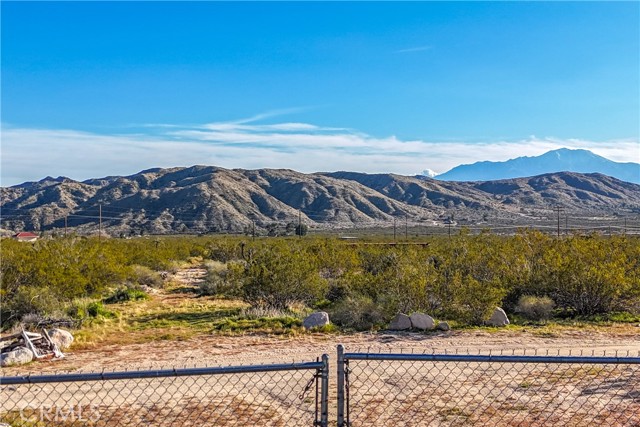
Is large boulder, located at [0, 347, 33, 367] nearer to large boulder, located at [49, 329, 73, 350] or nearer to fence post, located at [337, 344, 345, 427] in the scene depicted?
large boulder, located at [49, 329, 73, 350]

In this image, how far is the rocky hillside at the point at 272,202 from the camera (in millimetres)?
105062

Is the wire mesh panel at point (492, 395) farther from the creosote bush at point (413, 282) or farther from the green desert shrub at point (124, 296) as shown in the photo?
the green desert shrub at point (124, 296)

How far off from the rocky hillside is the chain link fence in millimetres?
77559

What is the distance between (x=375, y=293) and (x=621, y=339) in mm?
7144

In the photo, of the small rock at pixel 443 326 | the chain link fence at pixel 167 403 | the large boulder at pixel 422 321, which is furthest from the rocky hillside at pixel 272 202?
the chain link fence at pixel 167 403

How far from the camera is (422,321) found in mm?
15047

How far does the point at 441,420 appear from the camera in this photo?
7.69m

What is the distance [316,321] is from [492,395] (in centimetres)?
722

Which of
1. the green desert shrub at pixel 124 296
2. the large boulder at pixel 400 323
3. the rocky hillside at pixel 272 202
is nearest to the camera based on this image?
the large boulder at pixel 400 323

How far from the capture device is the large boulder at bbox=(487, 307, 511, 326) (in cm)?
1583

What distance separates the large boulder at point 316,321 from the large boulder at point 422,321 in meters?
2.46

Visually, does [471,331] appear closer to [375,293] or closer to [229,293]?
[375,293]

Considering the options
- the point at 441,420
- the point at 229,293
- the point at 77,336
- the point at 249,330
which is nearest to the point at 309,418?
the point at 441,420

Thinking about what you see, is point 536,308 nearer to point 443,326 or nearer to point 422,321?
point 443,326
